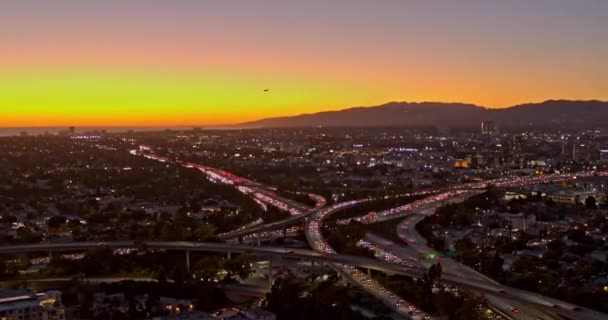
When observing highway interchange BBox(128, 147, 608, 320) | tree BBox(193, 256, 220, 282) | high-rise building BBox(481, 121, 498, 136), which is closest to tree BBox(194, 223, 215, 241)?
highway interchange BBox(128, 147, 608, 320)

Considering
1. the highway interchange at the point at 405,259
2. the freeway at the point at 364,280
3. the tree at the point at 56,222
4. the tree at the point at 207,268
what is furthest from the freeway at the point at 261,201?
the tree at the point at 56,222

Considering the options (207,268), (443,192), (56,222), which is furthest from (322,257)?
(443,192)

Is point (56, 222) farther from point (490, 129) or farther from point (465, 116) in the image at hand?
point (465, 116)

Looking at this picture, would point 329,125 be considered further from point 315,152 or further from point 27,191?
point 27,191

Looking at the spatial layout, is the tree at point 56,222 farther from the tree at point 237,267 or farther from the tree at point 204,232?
Answer: the tree at point 237,267

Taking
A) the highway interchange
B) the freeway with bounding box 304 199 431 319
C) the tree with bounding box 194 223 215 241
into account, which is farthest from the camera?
the tree with bounding box 194 223 215 241

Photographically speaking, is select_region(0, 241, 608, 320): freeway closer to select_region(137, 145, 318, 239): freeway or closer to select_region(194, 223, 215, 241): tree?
select_region(194, 223, 215, 241): tree

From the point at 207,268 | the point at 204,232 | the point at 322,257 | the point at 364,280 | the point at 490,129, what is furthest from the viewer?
the point at 490,129

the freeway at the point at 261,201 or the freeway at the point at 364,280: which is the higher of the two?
the freeway at the point at 364,280

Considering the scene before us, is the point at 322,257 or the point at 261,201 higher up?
the point at 322,257
